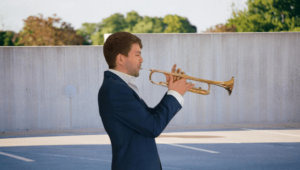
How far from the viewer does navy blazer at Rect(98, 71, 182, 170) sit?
2312 mm

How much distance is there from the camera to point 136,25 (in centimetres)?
9106

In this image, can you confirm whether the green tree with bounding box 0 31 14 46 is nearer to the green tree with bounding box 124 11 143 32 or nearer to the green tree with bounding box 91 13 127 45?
the green tree with bounding box 91 13 127 45

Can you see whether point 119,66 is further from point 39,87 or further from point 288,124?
point 288,124

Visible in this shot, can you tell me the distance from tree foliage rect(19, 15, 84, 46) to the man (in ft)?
199

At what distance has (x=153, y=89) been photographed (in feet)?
44.5

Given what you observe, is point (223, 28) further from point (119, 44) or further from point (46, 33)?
point (119, 44)

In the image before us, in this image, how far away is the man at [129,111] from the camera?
232cm

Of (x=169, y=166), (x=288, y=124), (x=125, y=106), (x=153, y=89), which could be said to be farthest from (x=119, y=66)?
(x=288, y=124)

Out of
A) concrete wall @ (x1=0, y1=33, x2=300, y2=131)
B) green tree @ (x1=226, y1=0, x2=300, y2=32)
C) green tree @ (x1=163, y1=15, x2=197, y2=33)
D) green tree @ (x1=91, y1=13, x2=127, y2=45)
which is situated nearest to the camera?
concrete wall @ (x1=0, y1=33, x2=300, y2=131)

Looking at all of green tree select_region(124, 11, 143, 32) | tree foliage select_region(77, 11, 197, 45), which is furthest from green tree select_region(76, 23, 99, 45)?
green tree select_region(124, 11, 143, 32)

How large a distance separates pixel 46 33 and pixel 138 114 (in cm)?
6130

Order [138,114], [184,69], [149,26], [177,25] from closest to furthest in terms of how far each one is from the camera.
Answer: [138,114] → [184,69] → [177,25] → [149,26]

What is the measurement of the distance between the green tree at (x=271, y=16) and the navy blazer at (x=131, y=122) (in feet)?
159

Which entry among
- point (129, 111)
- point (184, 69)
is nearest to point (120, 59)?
point (129, 111)
